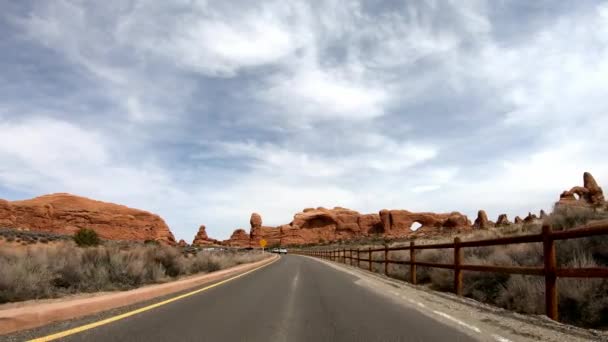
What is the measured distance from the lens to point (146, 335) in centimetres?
625

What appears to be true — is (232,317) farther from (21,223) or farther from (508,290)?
(21,223)

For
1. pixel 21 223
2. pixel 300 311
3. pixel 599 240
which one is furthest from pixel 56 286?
pixel 21 223

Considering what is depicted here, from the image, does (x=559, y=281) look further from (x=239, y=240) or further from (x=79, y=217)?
(x=239, y=240)

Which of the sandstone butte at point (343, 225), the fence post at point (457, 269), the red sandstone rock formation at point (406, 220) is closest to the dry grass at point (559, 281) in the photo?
the fence post at point (457, 269)

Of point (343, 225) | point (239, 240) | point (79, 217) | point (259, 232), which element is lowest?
point (239, 240)

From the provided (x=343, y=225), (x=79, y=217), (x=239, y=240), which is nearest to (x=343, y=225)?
(x=343, y=225)

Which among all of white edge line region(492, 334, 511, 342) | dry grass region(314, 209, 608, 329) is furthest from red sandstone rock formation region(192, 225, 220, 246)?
white edge line region(492, 334, 511, 342)

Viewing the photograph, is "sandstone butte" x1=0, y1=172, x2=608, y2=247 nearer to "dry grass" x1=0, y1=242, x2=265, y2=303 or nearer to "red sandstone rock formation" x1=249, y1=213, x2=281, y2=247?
"red sandstone rock formation" x1=249, y1=213, x2=281, y2=247

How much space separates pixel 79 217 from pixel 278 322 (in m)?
124

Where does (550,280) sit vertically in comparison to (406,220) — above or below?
below

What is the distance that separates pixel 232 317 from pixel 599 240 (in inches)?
299

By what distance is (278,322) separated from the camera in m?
7.41

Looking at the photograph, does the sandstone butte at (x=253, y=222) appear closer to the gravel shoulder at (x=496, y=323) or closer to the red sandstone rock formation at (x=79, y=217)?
the red sandstone rock formation at (x=79, y=217)

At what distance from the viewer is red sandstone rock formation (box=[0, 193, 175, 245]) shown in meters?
107
